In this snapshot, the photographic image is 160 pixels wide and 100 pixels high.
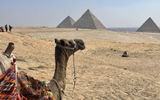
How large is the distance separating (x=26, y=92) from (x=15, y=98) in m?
0.34

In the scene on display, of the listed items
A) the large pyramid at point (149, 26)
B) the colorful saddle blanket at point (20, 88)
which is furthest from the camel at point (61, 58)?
the large pyramid at point (149, 26)

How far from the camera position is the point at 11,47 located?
2531 mm

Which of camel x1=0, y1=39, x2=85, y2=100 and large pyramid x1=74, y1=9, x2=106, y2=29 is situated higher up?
large pyramid x1=74, y1=9, x2=106, y2=29

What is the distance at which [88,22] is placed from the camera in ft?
229

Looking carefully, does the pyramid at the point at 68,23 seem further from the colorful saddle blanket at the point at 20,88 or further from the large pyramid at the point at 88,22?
the colorful saddle blanket at the point at 20,88

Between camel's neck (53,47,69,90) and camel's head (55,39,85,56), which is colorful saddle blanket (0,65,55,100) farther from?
camel's head (55,39,85,56)

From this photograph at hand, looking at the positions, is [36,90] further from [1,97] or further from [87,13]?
[87,13]

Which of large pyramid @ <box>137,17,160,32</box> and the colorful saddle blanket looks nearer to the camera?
the colorful saddle blanket

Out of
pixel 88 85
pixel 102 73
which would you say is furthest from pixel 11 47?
pixel 102 73

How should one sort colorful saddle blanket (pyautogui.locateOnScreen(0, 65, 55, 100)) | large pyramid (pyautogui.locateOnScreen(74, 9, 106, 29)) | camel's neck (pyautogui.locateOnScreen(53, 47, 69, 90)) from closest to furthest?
colorful saddle blanket (pyautogui.locateOnScreen(0, 65, 55, 100)) < camel's neck (pyautogui.locateOnScreen(53, 47, 69, 90)) < large pyramid (pyautogui.locateOnScreen(74, 9, 106, 29))

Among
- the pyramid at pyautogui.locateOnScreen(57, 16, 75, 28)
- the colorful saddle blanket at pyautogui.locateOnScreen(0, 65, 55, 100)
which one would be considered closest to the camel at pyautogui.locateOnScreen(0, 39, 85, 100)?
the colorful saddle blanket at pyautogui.locateOnScreen(0, 65, 55, 100)

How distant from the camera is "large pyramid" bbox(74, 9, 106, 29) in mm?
68062

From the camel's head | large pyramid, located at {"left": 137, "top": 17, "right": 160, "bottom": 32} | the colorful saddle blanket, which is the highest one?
large pyramid, located at {"left": 137, "top": 17, "right": 160, "bottom": 32}

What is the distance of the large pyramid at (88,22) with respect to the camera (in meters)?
68.1
